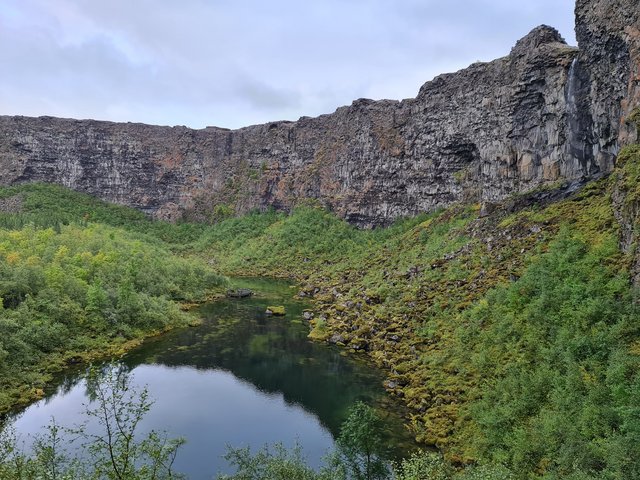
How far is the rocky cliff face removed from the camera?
37.3 m

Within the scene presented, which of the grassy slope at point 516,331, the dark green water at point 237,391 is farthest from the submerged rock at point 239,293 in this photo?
the dark green water at point 237,391

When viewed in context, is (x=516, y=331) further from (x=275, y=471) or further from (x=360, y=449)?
(x=275, y=471)

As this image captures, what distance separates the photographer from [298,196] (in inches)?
3484

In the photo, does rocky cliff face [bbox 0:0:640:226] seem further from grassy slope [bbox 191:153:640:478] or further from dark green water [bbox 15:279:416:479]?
dark green water [bbox 15:279:416:479]

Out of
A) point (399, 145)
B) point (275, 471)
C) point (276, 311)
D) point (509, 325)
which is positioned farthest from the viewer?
point (399, 145)

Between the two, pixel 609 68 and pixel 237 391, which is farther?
pixel 609 68

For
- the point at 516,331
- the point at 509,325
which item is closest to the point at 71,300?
the point at 509,325

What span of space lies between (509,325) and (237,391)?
707 inches

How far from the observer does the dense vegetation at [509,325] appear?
17.1 meters

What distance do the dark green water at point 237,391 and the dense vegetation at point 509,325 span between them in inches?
96.8

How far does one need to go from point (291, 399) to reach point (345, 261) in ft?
116

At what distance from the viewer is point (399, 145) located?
69.3 metres

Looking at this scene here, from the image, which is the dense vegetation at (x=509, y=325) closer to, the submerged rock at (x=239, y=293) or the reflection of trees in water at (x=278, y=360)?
the reflection of trees in water at (x=278, y=360)

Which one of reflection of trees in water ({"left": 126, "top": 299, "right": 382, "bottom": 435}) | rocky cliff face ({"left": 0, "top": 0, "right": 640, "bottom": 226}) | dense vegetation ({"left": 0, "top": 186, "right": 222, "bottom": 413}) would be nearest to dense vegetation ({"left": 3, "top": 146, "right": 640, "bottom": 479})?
dense vegetation ({"left": 0, "top": 186, "right": 222, "bottom": 413})
